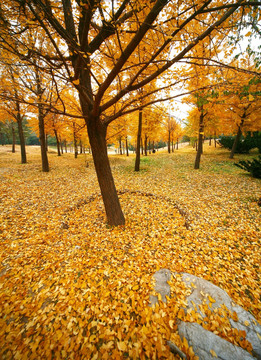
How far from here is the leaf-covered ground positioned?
87.4 inches

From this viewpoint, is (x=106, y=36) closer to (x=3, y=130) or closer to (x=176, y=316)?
(x=176, y=316)

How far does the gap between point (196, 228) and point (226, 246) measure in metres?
0.94

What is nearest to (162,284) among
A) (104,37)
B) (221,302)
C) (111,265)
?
(221,302)

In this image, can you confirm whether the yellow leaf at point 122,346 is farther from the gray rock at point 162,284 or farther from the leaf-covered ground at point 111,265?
the gray rock at point 162,284

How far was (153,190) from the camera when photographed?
24.7ft

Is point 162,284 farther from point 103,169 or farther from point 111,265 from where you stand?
point 103,169

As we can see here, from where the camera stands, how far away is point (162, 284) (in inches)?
118

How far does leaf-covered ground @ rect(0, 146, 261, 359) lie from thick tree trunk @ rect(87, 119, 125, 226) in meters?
0.50

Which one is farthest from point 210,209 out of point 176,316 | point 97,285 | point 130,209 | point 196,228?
point 97,285

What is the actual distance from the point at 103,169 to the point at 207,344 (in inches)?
164

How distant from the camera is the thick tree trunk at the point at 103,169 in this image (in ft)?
12.5

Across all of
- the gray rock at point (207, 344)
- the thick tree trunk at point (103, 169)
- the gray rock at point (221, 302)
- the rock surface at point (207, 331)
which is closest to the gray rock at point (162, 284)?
the rock surface at point (207, 331)

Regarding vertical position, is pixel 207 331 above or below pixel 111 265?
below

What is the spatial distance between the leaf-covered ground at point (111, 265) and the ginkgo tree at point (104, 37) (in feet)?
4.26
